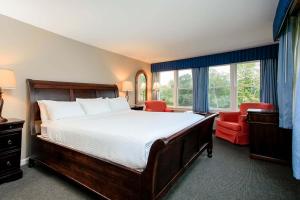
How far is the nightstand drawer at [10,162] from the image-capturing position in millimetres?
2227

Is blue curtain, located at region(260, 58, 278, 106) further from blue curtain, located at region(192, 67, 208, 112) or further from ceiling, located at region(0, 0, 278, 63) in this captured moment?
blue curtain, located at region(192, 67, 208, 112)

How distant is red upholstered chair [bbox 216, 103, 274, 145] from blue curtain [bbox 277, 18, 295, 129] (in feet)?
4.05

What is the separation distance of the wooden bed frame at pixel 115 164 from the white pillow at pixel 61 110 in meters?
0.35

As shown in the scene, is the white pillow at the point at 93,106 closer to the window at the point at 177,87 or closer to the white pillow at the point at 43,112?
the white pillow at the point at 43,112

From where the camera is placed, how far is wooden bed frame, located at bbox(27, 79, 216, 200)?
144 centimetres

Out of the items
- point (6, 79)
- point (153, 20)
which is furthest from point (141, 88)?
point (6, 79)

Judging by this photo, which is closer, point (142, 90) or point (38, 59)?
point (38, 59)

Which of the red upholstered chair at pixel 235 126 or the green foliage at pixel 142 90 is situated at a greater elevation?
the green foliage at pixel 142 90

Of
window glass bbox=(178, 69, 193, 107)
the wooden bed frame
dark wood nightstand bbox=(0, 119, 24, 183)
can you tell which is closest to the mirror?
window glass bbox=(178, 69, 193, 107)

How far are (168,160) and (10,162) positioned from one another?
2.18 meters

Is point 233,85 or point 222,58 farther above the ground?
point 222,58

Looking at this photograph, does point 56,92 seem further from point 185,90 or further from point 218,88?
point 218,88

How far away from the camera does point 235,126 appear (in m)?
3.71

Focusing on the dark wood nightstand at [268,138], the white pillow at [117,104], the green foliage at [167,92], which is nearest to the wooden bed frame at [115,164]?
the dark wood nightstand at [268,138]
